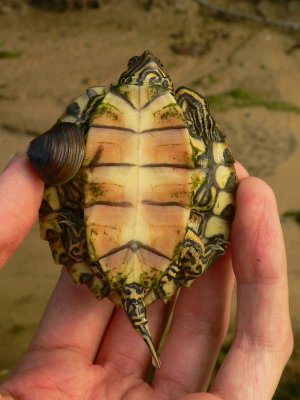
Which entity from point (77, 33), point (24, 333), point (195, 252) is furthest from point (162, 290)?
point (77, 33)

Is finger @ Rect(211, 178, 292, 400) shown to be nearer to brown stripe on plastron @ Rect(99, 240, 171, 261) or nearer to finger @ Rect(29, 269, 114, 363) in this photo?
brown stripe on plastron @ Rect(99, 240, 171, 261)

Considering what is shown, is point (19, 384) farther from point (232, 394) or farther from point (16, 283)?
point (16, 283)

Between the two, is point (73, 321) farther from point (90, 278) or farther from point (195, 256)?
point (195, 256)

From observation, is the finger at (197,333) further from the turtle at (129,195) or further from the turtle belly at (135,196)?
the turtle belly at (135,196)

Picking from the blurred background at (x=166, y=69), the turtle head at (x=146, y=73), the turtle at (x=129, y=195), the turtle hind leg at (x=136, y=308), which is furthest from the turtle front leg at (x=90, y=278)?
the blurred background at (x=166, y=69)

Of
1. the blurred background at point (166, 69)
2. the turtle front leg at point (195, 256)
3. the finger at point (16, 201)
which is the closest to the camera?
the finger at point (16, 201)

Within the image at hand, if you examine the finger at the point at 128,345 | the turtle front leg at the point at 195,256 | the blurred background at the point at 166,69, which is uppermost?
the blurred background at the point at 166,69
